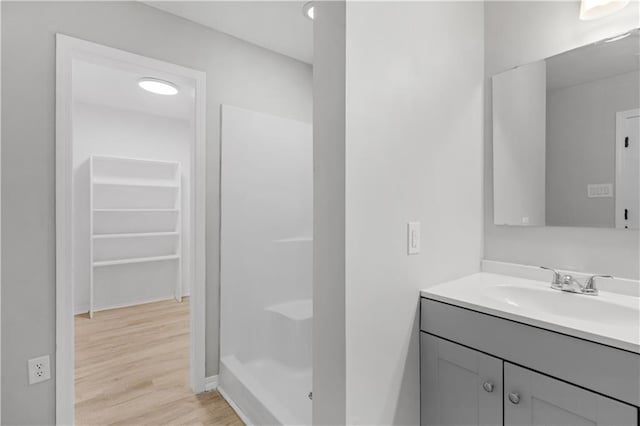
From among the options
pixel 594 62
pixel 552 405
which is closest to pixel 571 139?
pixel 594 62

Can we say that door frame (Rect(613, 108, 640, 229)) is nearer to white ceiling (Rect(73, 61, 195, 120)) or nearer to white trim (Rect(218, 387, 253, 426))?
white trim (Rect(218, 387, 253, 426))

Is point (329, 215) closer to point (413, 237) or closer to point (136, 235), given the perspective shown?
point (413, 237)

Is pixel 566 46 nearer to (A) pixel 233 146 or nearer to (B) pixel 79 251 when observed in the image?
(A) pixel 233 146

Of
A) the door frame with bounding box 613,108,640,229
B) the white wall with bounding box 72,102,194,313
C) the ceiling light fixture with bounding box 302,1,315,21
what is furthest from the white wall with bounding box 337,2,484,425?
the white wall with bounding box 72,102,194,313

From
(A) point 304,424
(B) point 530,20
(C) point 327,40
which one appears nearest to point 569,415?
(A) point 304,424

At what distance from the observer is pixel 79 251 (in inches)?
156

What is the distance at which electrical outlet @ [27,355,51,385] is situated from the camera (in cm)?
158

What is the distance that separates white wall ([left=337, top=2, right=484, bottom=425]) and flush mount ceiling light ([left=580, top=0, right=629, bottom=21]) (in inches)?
17.0

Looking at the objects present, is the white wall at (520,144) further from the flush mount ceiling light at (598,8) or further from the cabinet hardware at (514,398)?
the cabinet hardware at (514,398)

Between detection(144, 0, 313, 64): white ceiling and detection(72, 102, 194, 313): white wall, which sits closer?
detection(144, 0, 313, 64): white ceiling

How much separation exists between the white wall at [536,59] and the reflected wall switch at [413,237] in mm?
617

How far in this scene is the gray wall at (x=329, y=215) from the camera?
1.02 meters

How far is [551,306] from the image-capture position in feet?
4.16

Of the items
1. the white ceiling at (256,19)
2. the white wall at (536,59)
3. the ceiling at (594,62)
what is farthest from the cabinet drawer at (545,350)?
the white ceiling at (256,19)
